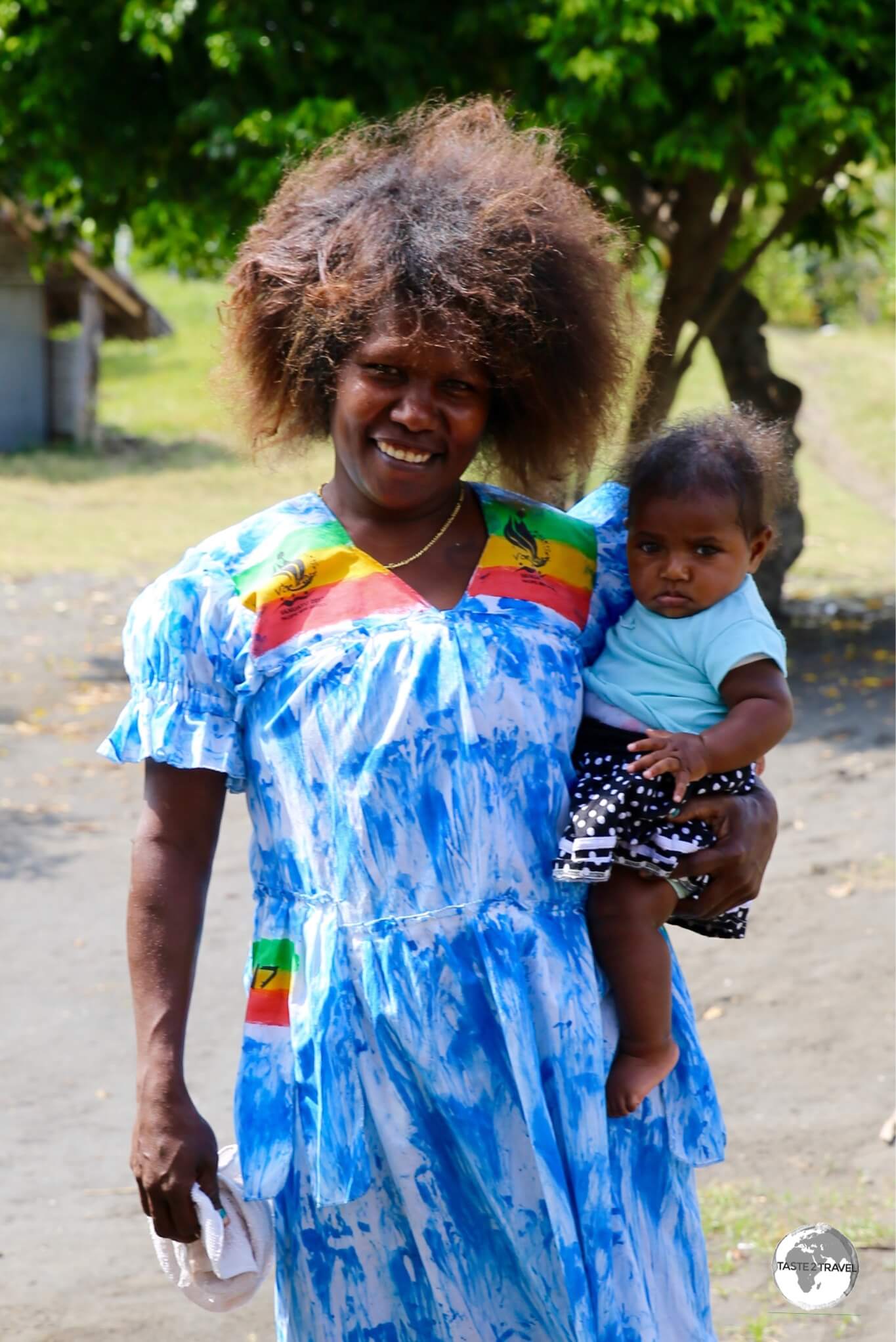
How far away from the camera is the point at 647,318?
2611mm

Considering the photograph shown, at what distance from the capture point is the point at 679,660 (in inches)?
84.8

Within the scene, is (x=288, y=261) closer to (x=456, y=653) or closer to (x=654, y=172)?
(x=456, y=653)

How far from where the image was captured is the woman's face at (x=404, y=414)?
2029mm

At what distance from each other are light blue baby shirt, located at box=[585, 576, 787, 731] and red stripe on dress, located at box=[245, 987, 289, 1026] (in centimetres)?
56

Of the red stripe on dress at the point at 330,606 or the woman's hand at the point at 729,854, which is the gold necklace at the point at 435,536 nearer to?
the red stripe on dress at the point at 330,606

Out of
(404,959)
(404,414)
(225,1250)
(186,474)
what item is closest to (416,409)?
(404,414)

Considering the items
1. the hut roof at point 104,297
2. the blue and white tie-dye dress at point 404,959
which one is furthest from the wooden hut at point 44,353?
A: the blue and white tie-dye dress at point 404,959

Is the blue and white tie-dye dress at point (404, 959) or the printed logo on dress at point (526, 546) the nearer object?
the blue and white tie-dye dress at point (404, 959)

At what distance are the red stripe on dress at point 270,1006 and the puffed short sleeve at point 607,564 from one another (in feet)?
1.98

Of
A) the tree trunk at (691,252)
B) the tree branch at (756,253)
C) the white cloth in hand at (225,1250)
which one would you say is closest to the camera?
the white cloth in hand at (225,1250)

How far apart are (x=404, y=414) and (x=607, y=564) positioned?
425mm

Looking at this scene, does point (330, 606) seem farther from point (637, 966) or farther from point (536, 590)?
point (637, 966)

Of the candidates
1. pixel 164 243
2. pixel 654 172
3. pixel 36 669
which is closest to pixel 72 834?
pixel 36 669

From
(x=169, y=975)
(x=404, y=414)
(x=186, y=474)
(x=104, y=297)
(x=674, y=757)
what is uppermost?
(x=404, y=414)
